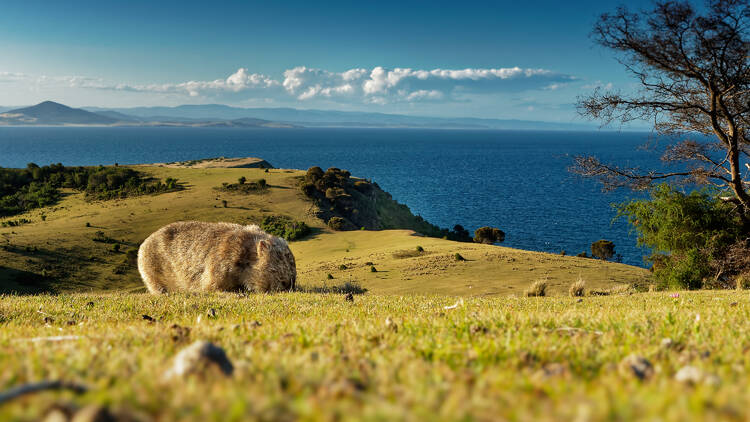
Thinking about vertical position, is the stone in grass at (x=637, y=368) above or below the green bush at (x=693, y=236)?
above

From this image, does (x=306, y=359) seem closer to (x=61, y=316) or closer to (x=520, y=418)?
(x=520, y=418)

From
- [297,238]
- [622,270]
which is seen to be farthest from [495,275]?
[297,238]

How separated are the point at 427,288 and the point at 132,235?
123ft

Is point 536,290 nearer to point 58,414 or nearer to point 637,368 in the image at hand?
point 637,368

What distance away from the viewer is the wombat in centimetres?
1205

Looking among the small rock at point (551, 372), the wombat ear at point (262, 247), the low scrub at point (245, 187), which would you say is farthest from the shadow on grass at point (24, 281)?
the small rock at point (551, 372)

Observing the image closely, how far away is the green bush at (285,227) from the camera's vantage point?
176 ft

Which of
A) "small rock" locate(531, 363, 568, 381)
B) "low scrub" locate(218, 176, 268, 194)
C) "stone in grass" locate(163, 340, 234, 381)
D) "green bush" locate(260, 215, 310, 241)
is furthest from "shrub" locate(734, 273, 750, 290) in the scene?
"low scrub" locate(218, 176, 268, 194)

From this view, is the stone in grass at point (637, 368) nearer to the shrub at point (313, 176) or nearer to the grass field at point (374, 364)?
the grass field at point (374, 364)

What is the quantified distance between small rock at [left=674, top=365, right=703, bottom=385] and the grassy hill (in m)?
14.0

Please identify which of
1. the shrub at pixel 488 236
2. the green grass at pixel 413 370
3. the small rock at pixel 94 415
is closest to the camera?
the small rock at pixel 94 415

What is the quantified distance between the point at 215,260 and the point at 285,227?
44.3 m

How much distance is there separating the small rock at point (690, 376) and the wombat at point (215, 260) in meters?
10.5

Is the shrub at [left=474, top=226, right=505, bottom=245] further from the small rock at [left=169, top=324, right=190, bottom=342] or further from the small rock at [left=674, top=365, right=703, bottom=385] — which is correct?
the small rock at [left=674, top=365, right=703, bottom=385]
